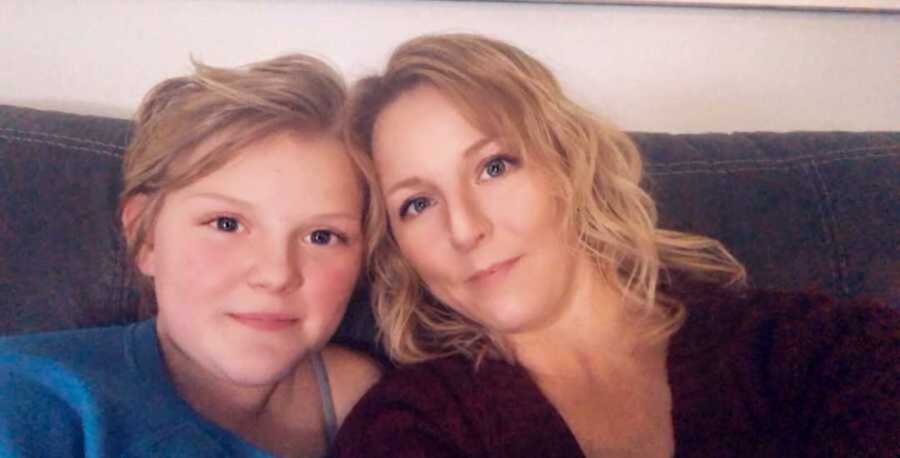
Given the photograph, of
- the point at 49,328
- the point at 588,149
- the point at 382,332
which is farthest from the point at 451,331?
the point at 49,328

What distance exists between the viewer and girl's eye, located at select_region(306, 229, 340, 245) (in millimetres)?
1035

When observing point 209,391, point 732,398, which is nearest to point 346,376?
point 209,391

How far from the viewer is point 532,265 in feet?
3.34

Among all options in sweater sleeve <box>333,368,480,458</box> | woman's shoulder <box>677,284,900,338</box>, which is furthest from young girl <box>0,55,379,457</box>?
woman's shoulder <box>677,284,900,338</box>

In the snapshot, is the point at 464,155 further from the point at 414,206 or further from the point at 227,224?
the point at 227,224

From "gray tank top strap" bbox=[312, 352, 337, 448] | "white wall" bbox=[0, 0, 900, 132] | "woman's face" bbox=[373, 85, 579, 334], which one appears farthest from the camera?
"white wall" bbox=[0, 0, 900, 132]

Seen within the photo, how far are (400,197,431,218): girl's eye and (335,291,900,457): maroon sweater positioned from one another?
0.69ft

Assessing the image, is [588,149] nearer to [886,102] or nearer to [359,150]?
[359,150]

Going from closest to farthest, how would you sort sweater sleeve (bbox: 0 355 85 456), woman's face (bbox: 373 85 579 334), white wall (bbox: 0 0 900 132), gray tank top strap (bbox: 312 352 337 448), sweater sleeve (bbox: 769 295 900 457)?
sweater sleeve (bbox: 0 355 85 456), sweater sleeve (bbox: 769 295 900 457), woman's face (bbox: 373 85 579 334), gray tank top strap (bbox: 312 352 337 448), white wall (bbox: 0 0 900 132)

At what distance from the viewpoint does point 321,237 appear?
1052 millimetres

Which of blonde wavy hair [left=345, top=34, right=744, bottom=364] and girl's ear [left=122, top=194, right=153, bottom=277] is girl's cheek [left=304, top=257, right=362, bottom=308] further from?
girl's ear [left=122, top=194, right=153, bottom=277]

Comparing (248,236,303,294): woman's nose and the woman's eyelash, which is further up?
the woman's eyelash

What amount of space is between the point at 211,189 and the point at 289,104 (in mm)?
153

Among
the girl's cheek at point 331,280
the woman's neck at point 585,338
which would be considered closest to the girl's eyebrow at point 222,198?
the girl's cheek at point 331,280
